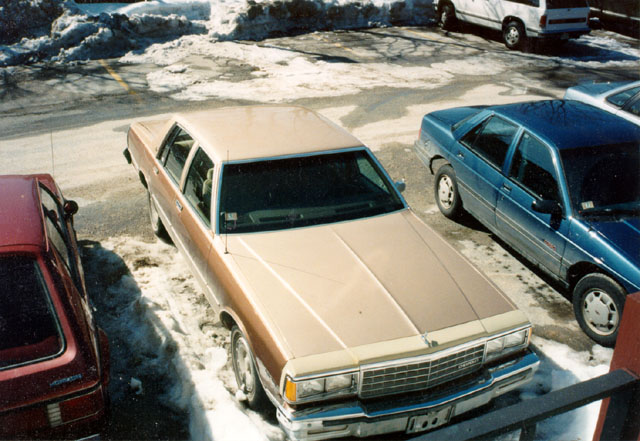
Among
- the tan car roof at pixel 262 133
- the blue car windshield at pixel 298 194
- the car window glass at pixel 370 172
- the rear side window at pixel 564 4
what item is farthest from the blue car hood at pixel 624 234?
the rear side window at pixel 564 4

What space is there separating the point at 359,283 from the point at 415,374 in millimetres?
753

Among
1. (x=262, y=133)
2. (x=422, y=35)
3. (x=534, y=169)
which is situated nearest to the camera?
(x=262, y=133)

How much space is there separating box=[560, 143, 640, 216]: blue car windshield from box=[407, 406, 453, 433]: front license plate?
256 centimetres

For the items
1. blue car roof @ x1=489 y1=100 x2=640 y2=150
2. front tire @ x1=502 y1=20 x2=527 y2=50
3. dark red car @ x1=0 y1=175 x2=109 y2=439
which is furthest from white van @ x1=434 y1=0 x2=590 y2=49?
dark red car @ x1=0 y1=175 x2=109 y2=439

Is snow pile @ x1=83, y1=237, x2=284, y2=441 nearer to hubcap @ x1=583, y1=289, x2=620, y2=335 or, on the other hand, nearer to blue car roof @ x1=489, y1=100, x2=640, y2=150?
hubcap @ x1=583, y1=289, x2=620, y2=335

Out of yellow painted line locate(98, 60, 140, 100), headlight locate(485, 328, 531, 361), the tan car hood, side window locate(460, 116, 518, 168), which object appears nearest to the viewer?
the tan car hood

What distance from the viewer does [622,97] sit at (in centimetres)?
836

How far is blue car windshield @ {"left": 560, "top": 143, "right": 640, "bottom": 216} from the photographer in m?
5.35

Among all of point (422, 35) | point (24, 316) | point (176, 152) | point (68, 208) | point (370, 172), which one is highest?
point (422, 35)

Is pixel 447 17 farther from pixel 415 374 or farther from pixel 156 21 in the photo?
pixel 415 374

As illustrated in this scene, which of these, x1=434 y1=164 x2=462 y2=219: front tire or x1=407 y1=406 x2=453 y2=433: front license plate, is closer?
x1=407 y1=406 x2=453 y2=433: front license plate

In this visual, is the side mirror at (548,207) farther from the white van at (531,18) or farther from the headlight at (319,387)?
the white van at (531,18)

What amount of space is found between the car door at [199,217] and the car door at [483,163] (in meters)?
3.07

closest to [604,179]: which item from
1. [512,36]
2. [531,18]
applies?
[531,18]
